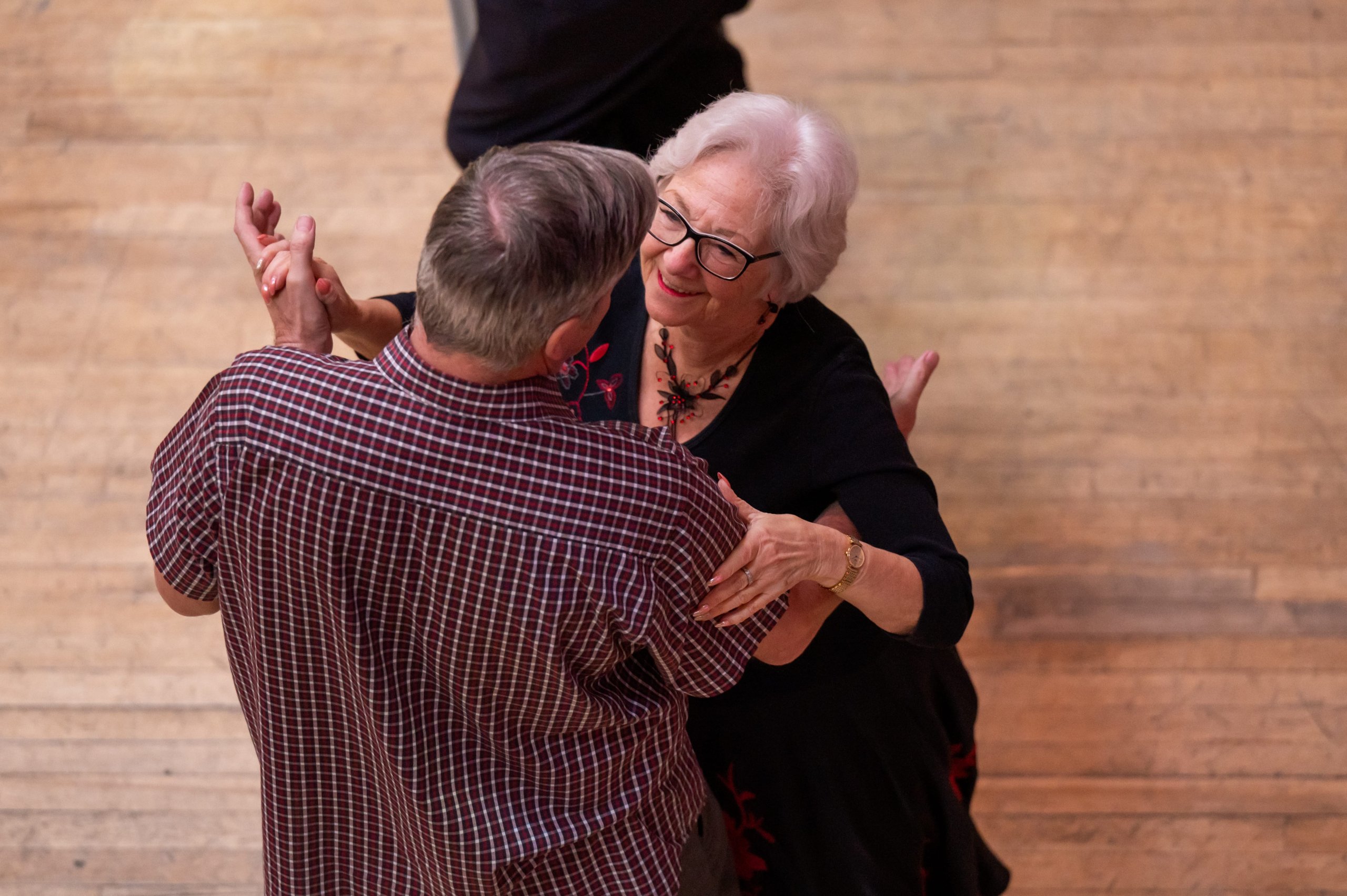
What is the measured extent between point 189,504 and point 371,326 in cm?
69

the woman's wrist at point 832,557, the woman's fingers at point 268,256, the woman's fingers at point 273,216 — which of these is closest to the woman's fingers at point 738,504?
the woman's wrist at point 832,557

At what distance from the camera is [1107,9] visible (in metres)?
4.16

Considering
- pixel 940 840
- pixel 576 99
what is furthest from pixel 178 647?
pixel 940 840

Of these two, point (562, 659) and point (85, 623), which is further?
point (85, 623)

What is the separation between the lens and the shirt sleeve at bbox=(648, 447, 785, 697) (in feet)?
4.72

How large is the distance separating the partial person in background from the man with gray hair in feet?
3.68

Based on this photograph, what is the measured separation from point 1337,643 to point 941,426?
109 cm

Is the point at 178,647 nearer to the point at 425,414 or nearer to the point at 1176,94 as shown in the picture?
the point at 425,414

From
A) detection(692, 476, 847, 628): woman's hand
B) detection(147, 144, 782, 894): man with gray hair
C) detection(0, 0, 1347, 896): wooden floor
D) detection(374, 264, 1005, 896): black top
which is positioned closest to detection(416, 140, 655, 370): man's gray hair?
detection(147, 144, 782, 894): man with gray hair

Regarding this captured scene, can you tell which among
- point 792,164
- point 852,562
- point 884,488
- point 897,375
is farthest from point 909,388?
point 852,562

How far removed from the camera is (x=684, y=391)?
208 centimetres

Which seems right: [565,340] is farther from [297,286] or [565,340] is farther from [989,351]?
[989,351]

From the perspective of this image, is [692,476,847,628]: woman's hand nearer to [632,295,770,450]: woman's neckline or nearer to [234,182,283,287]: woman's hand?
[632,295,770,450]: woman's neckline

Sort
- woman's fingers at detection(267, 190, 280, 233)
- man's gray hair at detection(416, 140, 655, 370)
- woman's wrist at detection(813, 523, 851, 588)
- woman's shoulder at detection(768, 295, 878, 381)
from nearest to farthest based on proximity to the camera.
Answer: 1. man's gray hair at detection(416, 140, 655, 370)
2. woman's wrist at detection(813, 523, 851, 588)
3. woman's fingers at detection(267, 190, 280, 233)
4. woman's shoulder at detection(768, 295, 878, 381)
